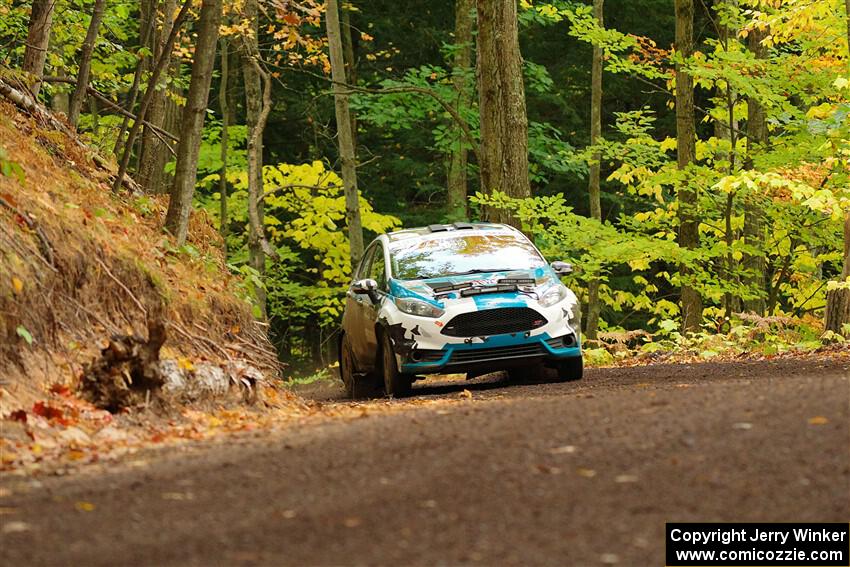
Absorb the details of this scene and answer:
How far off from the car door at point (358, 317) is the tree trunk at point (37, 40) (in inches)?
180

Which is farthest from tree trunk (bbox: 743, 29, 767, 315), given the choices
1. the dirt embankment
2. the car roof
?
the dirt embankment

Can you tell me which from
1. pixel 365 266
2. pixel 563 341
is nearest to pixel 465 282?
pixel 563 341

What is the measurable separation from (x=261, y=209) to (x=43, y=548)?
23.3m

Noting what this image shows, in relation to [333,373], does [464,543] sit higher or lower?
higher

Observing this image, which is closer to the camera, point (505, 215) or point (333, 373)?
point (505, 215)

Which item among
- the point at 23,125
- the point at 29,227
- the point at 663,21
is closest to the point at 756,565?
the point at 29,227

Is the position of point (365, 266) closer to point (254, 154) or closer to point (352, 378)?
point (352, 378)

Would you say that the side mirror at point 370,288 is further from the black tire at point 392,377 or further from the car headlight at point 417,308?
the car headlight at point 417,308

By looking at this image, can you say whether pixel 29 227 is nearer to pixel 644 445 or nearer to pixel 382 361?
pixel 382 361

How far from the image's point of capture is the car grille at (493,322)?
12711 millimetres

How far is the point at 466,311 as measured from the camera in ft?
41.7

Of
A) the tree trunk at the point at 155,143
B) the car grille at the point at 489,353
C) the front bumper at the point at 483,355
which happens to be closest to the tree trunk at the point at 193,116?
the tree trunk at the point at 155,143

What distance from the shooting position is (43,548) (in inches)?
200

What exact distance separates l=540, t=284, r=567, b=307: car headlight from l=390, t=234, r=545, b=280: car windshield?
1.46 feet
